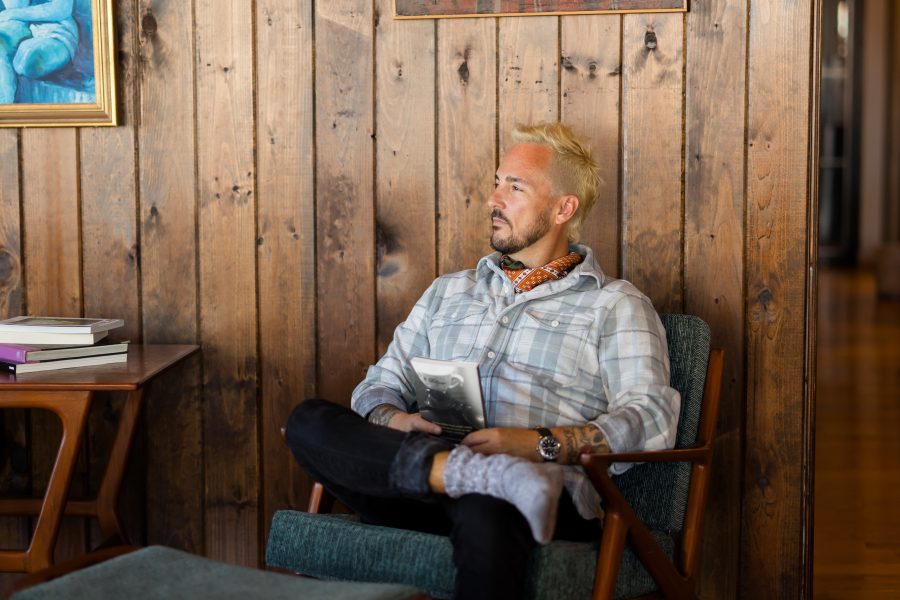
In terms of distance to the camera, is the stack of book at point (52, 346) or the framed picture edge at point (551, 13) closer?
the stack of book at point (52, 346)

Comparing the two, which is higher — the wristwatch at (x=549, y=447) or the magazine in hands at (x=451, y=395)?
the magazine in hands at (x=451, y=395)

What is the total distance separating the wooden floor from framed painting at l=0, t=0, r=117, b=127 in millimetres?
2163

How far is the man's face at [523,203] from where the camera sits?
7.36ft

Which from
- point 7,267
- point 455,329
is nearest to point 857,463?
point 455,329

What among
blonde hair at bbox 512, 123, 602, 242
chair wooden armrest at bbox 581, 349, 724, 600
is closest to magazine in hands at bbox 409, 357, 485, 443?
chair wooden armrest at bbox 581, 349, 724, 600

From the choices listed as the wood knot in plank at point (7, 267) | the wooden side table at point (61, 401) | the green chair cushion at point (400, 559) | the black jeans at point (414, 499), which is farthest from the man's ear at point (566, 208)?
the wood knot in plank at point (7, 267)

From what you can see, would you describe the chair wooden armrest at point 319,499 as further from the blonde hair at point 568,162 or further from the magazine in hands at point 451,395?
the blonde hair at point 568,162

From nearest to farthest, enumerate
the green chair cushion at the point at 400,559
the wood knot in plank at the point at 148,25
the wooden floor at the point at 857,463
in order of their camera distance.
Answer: the green chair cushion at the point at 400,559 → the wood knot in plank at the point at 148,25 → the wooden floor at the point at 857,463

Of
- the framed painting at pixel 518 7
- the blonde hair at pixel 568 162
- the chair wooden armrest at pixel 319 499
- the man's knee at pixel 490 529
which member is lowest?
the chair wooden armrest at pixel 319 499

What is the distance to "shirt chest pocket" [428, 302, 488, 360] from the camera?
7.32ft

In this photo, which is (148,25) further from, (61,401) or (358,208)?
(61,401)

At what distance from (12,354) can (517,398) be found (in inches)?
41.0

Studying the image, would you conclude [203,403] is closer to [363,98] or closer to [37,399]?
[37,399]

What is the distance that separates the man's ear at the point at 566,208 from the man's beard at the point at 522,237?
0.02 meters
